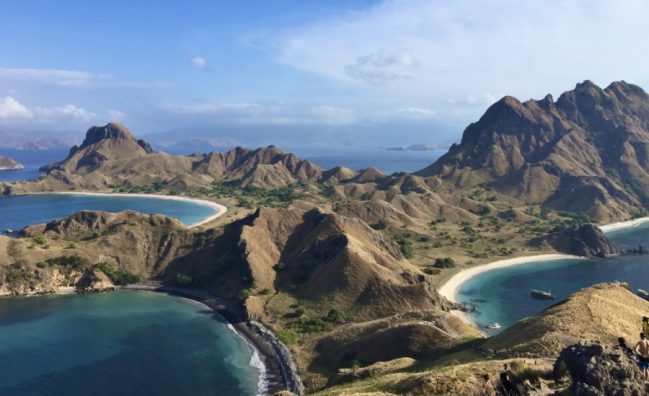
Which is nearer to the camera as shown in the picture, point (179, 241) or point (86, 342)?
point (86, 342)

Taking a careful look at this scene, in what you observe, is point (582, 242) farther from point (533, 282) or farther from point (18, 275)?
point (18, 275)

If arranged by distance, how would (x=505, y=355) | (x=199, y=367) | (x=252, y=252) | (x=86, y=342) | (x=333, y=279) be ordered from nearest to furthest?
(x=505, y=355) → (x=199, y=367) → (x=86, y=342) → (x=333, y=279) → (x=252, y=252)

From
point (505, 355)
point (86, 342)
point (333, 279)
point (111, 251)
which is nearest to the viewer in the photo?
point (505, 355)

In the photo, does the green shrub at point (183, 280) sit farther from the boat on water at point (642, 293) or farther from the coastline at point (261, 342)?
the boat on water at point (642, 293)

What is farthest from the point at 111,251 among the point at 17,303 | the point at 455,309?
the point at 455,309

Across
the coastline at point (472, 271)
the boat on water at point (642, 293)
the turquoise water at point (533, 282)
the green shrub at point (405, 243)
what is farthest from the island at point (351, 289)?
the boat on water at point (642, 293)

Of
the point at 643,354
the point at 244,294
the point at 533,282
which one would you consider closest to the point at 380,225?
the point at 533,282

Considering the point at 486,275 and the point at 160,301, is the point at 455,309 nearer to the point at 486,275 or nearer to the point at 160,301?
the point at 486,275
